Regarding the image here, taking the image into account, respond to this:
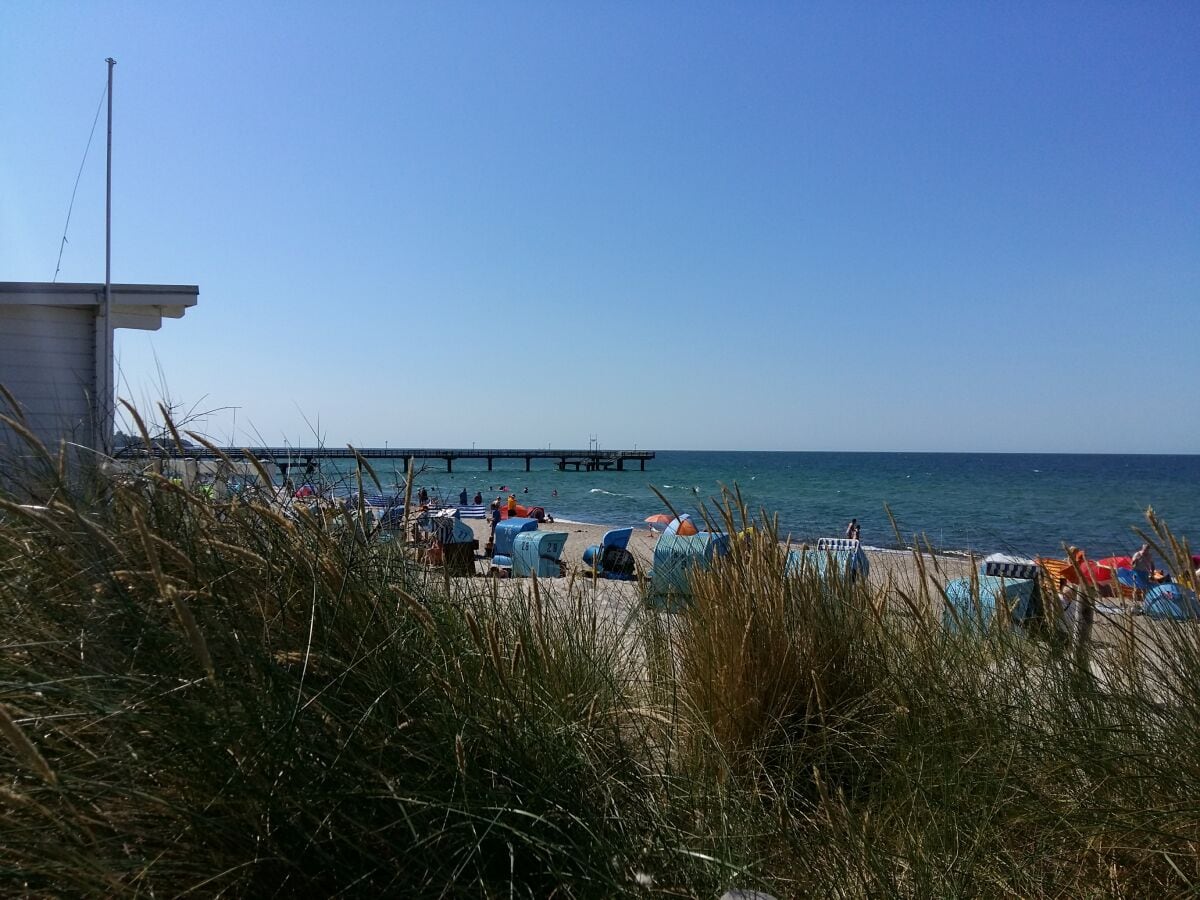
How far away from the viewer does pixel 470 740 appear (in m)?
1.67

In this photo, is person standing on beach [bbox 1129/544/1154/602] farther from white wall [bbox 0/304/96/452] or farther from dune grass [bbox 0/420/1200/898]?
white wall [bbox 0/304/96/452]

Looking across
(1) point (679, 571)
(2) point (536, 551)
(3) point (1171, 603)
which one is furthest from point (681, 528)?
(3) point (1171, 603)

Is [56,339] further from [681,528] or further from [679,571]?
[679,571]

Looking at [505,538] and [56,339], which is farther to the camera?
[505,538]

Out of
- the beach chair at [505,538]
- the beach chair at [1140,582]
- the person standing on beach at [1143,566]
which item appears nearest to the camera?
the person standing on beach at [1143,566]

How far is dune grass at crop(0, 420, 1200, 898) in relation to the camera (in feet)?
4.56

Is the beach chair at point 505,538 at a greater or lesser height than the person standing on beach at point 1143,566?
lesser

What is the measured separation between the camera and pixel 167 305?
8.14 meters

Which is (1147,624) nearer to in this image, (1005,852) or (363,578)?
(1005,852)

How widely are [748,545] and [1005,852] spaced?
128cm

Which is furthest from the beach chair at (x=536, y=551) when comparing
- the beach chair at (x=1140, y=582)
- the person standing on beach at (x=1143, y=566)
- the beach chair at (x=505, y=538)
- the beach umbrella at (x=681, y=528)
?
the person standing on beach at (x=1143, y=566)

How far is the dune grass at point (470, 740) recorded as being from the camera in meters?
1.39

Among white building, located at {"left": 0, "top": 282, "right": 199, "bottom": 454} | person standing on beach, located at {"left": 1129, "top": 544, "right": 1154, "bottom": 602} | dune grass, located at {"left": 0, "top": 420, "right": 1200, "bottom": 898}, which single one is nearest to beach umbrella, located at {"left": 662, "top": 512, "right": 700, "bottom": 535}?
dune grass, located at {"left": 0, "top": 420, "right": 1200, "bottom": 898}

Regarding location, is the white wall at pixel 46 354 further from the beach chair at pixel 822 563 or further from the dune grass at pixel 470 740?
the beach chair at pixel 822 563
